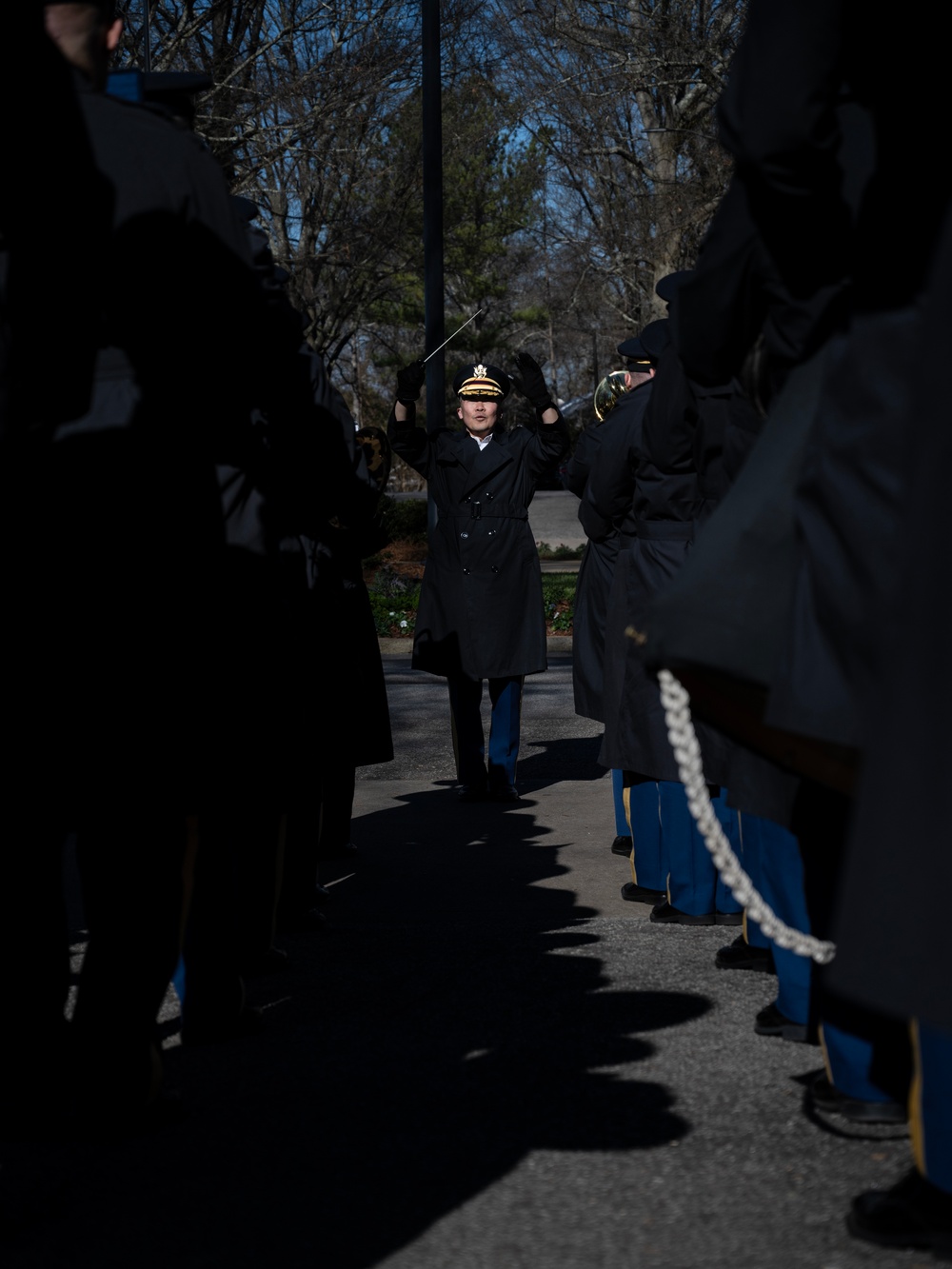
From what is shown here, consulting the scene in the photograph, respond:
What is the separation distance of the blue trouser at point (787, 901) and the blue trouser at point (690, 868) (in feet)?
4.22

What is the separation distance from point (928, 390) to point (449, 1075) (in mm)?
2199

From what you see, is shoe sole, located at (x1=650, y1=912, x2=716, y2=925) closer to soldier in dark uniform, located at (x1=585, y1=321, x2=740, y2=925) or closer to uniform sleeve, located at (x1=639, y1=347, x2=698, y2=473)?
soldier in dark uniform, located at (x1=585, y1=321, x2=740, y2=925)

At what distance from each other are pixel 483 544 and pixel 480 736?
3.12 ft

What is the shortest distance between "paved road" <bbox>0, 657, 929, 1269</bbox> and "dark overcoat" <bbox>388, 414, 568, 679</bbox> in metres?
2.92

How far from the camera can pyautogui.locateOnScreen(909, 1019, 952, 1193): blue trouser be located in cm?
269

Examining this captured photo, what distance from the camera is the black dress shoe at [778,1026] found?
4.05m

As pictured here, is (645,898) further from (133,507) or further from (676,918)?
(133,507)

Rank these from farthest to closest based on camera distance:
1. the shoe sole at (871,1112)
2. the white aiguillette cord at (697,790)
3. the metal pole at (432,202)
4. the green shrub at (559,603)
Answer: the green shrub at (559,603) < the metal pole at (432,202) < the shoe sole at (871,1112) < the white aiguillette cord at (697,790)

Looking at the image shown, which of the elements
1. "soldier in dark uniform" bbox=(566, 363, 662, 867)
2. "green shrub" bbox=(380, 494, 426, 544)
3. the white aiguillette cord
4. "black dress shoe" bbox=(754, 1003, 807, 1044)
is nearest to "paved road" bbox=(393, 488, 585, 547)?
"green shrub" bbox=(380, 494, 426, 544)

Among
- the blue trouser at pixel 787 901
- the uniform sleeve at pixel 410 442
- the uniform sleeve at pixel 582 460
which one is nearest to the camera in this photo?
the blue trouser at pixel 787 901

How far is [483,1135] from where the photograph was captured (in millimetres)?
3410

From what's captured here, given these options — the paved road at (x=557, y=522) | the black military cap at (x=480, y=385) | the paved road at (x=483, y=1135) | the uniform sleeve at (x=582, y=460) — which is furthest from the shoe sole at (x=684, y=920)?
the paved road at (x=557, y=522)

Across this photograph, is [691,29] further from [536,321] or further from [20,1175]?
[536,321]

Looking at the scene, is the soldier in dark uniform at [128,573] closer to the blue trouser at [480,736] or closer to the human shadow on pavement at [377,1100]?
the human shadow on pavement at [377,1100]
